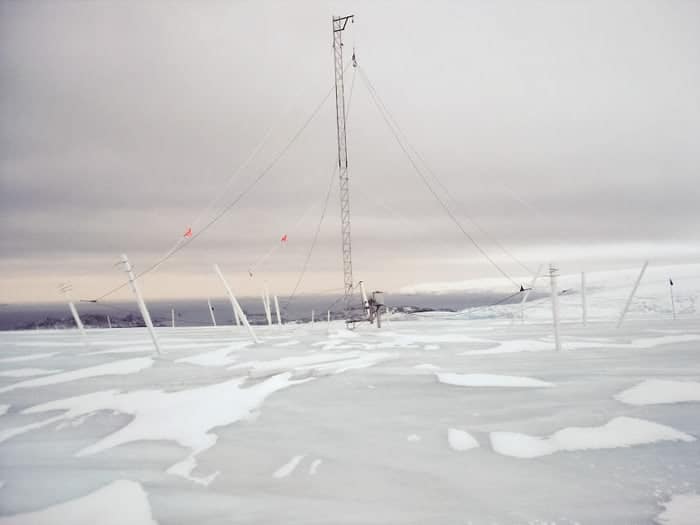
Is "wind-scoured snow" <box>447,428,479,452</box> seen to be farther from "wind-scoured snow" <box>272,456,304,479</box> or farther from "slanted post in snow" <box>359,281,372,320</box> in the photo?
"slanted post in snow" <box>359,281,372,320</box>

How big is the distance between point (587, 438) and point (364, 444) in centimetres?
246

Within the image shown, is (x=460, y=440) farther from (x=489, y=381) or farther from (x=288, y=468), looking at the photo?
(x=489, y=381)

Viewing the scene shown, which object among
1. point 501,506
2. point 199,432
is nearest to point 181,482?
point 199,432

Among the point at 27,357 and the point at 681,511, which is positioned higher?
the point at 27,357

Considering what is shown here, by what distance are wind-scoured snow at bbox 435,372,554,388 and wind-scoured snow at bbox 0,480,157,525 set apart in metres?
5.45

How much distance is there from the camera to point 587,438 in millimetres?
4922

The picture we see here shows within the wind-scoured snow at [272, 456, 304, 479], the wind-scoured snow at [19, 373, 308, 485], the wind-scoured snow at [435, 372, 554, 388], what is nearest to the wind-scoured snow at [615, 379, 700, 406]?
the wind-scoured snow at [435, 372, 554, 388]

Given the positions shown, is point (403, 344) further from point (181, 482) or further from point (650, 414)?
point (181, 482)

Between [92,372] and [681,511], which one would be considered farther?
[92,372]

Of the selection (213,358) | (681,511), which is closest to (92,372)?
(213,358)

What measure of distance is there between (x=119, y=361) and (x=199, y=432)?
8376mm

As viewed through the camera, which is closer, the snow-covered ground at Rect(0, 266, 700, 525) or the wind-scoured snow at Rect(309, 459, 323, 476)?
the snow-covered ground at Rect(0, 266, 700, 525)

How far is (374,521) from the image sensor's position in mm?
3379

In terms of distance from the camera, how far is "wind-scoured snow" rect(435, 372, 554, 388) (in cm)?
754
